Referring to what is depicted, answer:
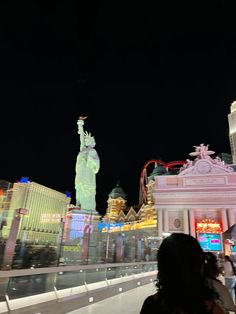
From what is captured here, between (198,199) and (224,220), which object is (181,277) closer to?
(224,220)

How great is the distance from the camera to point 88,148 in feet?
107

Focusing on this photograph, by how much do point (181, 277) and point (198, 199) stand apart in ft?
104

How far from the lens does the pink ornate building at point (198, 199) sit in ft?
99.4

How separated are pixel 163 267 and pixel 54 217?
8.50 metres

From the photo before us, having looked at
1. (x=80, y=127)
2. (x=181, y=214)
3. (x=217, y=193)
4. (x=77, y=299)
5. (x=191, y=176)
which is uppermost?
(x=80, y=127)

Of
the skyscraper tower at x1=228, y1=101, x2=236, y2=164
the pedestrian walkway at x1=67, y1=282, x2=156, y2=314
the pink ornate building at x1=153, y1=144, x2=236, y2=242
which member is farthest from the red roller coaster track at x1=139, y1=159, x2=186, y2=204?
the pedestrian walkway at x1=67, y1=282, x2=156, y2=314

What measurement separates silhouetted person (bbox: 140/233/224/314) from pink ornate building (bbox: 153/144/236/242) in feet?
100

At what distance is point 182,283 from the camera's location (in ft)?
4.50

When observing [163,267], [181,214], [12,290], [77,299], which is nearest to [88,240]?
[77,299]

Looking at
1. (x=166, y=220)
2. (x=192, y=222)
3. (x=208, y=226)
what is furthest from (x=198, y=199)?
(x=166, y=220)

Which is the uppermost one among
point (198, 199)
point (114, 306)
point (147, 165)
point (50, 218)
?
point (147, 165)

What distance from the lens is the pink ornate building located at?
99.4ft

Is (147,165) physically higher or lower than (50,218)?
higher

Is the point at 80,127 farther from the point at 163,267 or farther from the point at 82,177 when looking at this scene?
the point at 163,267
